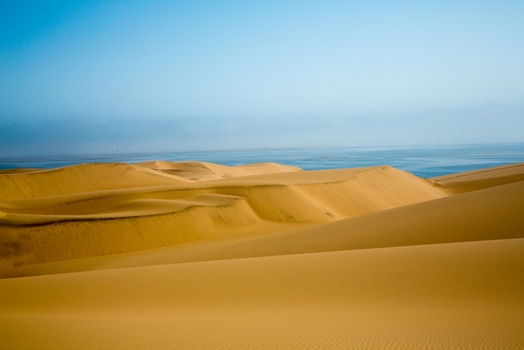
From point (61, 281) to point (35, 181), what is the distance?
24.9 meters

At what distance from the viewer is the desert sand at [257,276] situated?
504 centimetres

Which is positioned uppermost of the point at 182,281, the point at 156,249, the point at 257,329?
the point at 257,329

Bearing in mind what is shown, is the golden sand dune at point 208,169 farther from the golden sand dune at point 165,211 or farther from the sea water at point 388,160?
the golden sand dune at point 165,211

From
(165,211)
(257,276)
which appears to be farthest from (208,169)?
(257,276)

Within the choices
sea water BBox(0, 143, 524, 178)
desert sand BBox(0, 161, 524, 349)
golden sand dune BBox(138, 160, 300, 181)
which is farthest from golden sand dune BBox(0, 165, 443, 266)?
sea water BBox(0, 143, 524, 178)

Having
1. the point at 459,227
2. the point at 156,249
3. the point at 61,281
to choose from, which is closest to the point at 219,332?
the point at 61,281

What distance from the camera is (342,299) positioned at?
24.5ft

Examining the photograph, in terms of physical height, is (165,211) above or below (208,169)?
below

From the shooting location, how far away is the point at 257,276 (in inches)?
357

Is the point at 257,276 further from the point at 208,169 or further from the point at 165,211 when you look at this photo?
the point at 208,169

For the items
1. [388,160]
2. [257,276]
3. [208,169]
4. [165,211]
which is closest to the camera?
[257,276]

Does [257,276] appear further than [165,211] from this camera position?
No

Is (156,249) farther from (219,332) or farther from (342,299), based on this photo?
(219,332)

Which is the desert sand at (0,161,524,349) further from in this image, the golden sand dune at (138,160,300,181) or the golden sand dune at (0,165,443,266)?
the golden sand dune at (138,160,300,181)
